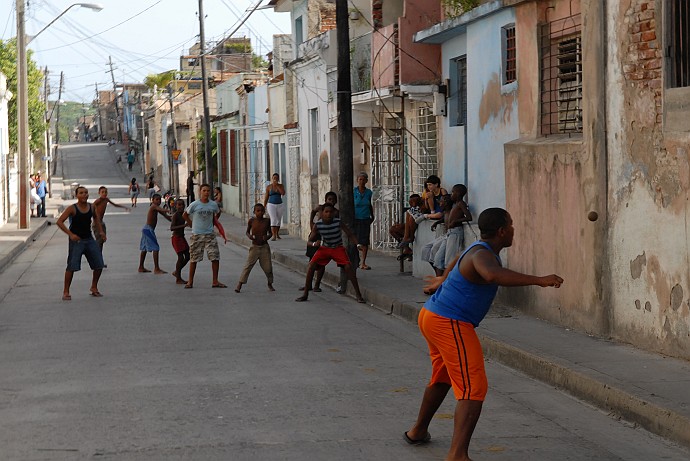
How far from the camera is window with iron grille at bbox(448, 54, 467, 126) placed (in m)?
19.0

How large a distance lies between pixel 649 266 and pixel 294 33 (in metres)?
25.1

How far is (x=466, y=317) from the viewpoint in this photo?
702 centimetres

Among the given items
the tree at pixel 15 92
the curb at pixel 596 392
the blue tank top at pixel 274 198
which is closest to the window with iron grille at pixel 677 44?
the curb at pixel 596 392

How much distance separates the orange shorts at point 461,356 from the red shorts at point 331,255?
10.1 metres

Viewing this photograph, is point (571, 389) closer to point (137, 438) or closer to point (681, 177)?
point (681, 177)

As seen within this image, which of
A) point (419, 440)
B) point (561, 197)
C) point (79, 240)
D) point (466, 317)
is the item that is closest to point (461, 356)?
point (466, 317)

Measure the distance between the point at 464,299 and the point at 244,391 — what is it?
3.08 m

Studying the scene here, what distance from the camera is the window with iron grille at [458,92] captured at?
749 inches

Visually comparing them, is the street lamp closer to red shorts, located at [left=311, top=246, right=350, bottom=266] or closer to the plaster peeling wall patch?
red shorts, located at [left=311, top=246, right=350, bottom=266]

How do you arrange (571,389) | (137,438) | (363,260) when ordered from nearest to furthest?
1. (137,438)
2. (571,389)
3. (363,260)

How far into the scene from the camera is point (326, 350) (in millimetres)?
11961

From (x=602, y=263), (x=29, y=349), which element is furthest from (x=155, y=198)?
(x=602, y=263)

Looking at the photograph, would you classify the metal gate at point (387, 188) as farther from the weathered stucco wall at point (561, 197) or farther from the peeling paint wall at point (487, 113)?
the weathered stucco wall at point (561, 197)

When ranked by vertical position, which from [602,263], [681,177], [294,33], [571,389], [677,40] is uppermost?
[294,33]
